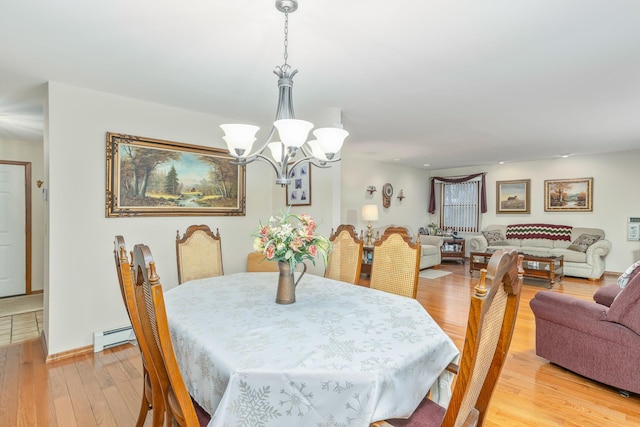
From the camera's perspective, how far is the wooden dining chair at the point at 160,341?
1009 millimetres

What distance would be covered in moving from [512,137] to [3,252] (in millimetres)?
7215

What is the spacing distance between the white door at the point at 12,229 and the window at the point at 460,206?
840 centimetres

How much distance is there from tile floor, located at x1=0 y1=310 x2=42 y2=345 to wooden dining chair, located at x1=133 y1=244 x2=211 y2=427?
292cm

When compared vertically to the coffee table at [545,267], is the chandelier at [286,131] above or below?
above

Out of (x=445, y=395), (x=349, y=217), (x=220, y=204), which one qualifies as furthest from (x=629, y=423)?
(x=349, y=217)

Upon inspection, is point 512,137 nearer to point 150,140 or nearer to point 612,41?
point 612,41

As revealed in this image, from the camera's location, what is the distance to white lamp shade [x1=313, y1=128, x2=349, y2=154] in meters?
1.89

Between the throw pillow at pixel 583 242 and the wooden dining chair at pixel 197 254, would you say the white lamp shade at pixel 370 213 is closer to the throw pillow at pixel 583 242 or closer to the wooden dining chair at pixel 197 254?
the throw pillow at pixel 583 242

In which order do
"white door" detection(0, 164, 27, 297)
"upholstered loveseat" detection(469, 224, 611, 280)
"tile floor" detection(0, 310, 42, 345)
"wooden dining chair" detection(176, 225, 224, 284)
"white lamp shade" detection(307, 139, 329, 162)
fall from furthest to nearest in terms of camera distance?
"upholstered loveseat" detection(469, 224, 611, 280), "white door" detection(0, 164, 27, 297), "tile floor" detection(0, 310, 42, 345), "wooden dining chair" detection(176, 225, 224, 284), "white lamp shade" detection(307, 139, 329, 162)

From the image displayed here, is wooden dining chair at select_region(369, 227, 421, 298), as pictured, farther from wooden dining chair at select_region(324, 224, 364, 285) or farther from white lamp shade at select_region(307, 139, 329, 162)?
white lamp shade at select_region(307, 139, 329, 162)

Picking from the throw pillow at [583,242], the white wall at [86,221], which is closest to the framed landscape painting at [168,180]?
the white wall at [86,221]

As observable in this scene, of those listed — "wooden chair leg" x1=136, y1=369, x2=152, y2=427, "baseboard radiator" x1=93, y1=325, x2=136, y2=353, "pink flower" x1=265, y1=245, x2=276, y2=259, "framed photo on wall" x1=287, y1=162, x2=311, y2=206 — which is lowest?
"baseboard radiator" x1=93, y1=325, x2=136, y2=353

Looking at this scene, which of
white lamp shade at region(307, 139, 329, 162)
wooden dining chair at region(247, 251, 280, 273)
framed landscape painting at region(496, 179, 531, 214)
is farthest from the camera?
framed landscape painting at region(496, 179, 531, 214)

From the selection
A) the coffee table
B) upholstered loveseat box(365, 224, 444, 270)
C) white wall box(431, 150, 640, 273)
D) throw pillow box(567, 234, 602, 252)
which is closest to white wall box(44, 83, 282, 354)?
upholstered loveseat box(365, 224, 444, 270)
